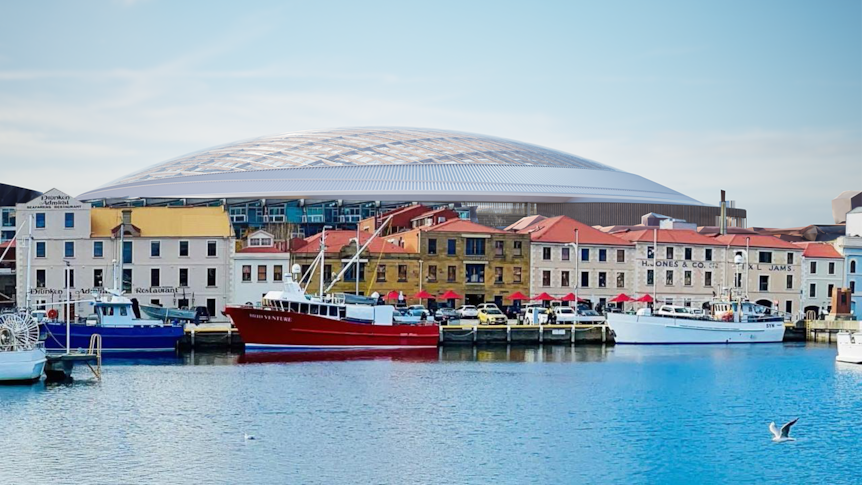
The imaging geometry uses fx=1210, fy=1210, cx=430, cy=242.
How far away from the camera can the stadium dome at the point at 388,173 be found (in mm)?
116812

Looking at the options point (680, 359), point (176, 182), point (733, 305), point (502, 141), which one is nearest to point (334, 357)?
point (680, 359)

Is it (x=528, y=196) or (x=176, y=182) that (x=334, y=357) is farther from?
(x=176, y=182)

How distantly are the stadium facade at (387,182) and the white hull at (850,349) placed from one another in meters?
49.0

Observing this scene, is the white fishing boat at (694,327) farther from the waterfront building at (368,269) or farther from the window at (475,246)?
the waterfront building at (368,269)

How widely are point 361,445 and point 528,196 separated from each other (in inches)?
3104

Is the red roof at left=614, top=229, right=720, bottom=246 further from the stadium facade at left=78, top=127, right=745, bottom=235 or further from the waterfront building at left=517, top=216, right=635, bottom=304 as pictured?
the stadium facade at left=78, top=127, right=745, bottom=235

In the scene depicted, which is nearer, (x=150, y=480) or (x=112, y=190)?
(x=150, y=480)

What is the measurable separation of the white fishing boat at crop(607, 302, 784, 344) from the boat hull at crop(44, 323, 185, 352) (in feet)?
88.5

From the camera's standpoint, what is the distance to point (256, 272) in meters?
83.4

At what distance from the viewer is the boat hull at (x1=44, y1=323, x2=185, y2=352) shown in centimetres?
6438

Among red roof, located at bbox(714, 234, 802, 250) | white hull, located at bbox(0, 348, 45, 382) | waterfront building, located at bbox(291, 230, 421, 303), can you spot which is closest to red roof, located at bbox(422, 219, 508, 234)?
waterfront building, located at bbox(291, 230, 421, 303)

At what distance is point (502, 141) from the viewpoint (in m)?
149

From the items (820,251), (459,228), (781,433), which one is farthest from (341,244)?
(781,433)

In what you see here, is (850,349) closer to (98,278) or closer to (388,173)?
(98,278)
